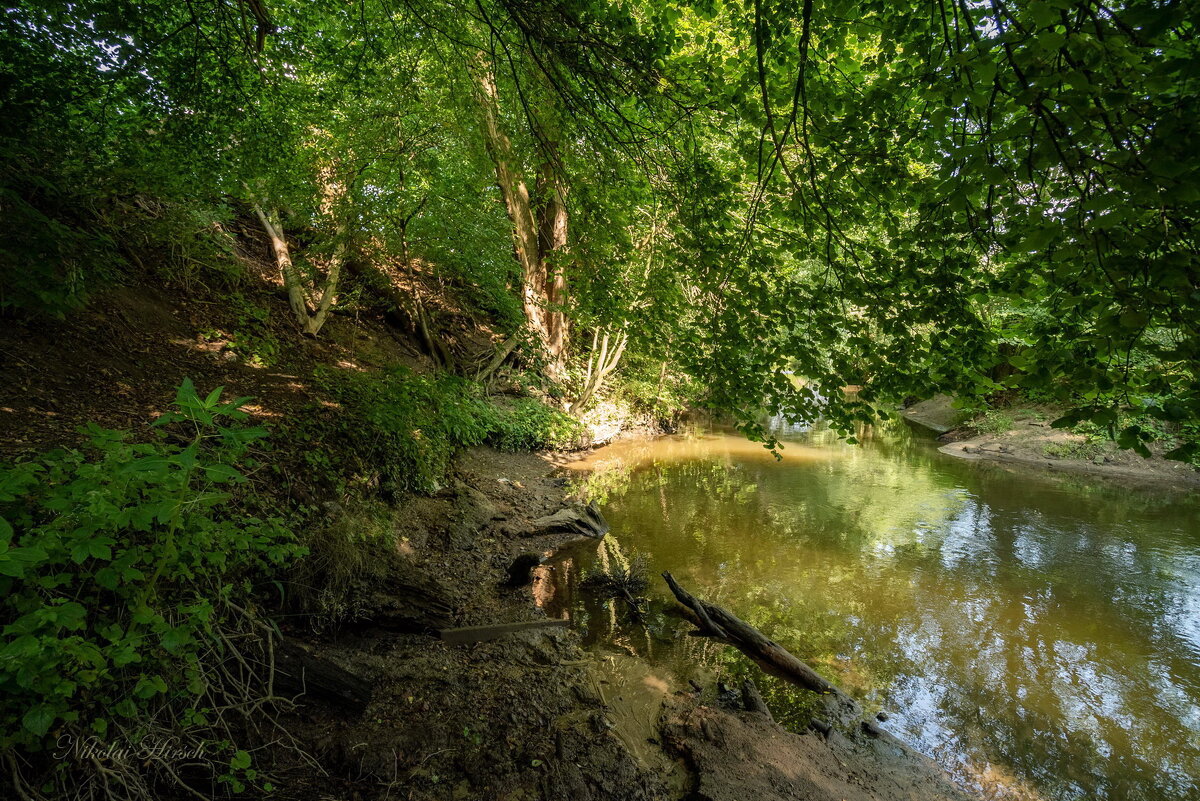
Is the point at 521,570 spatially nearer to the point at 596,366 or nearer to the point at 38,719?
the point at 38,719

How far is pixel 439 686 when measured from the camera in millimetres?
4109

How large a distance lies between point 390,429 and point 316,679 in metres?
3.63

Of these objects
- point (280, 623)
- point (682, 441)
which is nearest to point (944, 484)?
point (682, 441)

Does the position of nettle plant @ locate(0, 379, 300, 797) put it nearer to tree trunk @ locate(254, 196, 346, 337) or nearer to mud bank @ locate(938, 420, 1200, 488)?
tree trunk @ locate(254, 196, 346, 337)

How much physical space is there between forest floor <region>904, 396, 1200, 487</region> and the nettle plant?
55.7 ft

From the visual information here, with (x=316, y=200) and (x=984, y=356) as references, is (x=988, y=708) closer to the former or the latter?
(x=984, y=356)

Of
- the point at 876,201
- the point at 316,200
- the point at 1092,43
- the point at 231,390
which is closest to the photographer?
the point at 1092,43

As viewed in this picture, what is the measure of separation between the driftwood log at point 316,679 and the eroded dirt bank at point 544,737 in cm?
8

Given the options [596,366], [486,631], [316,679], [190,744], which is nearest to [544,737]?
[486,631]

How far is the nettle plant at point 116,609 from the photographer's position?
2008 mm

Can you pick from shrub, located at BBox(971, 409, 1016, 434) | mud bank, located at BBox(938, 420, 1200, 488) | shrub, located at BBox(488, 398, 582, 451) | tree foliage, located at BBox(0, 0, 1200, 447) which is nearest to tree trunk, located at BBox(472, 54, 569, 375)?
shrub, located at BBox(488, 398, 582, 451)

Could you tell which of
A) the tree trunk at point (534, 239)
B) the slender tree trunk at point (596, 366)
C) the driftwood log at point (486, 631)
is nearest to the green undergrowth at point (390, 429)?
the tree trunk at point (534, 239)

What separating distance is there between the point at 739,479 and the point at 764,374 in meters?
9.96

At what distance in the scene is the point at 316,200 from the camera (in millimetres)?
7418
